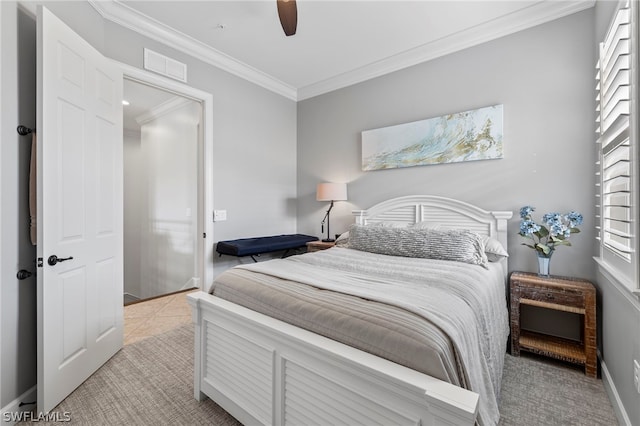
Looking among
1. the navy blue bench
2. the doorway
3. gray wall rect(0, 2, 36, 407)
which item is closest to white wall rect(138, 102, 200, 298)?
the doorway

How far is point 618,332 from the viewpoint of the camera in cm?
164

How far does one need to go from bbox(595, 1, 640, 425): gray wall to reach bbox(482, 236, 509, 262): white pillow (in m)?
0.61

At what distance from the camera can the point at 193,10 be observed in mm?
2504

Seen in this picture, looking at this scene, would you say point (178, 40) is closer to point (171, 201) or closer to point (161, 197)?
point (171, 201)

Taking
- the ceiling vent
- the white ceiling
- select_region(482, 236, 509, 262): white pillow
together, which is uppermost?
the white ceiling

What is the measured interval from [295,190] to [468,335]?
3.48 m

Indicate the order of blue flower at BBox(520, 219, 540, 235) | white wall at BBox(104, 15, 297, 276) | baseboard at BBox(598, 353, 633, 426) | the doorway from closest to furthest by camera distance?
baseboard at BBox(598, 353, 633, 426)
blue flower at BBox(520, 219, 540, 235)
white wall at BBox(104, 15, 297, 276)
the doorway

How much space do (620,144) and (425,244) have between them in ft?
4.15

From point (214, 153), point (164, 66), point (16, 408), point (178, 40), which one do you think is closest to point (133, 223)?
point (214, 153)

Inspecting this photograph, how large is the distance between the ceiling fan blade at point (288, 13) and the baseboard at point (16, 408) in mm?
2812

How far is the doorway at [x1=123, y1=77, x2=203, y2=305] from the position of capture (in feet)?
13.8

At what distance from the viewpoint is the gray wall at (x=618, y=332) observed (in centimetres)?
137

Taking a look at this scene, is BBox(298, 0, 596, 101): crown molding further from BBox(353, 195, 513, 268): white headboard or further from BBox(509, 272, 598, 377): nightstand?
BBox(509, 272, 598, 377): nightstand

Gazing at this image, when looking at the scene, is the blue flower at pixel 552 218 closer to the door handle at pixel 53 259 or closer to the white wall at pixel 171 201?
the door handle at pixel 53 259
